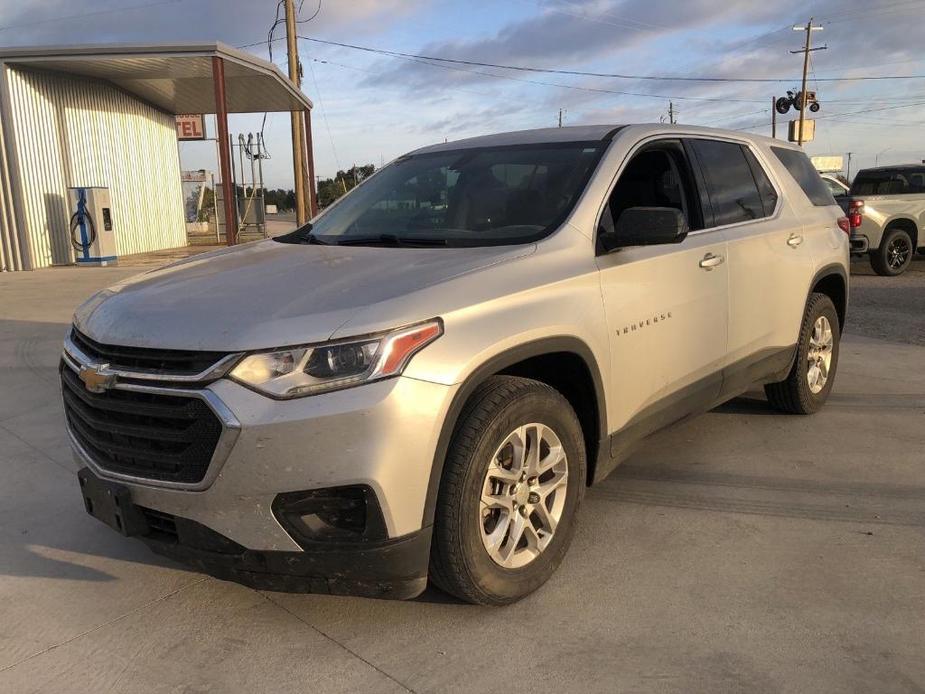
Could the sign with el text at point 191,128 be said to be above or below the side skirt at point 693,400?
above

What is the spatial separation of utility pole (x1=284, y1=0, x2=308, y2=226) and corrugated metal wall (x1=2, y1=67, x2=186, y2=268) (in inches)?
158

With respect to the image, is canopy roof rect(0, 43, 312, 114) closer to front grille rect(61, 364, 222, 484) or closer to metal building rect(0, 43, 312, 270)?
metal building rect(0, 43, 312, 270)

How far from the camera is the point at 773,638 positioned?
274cm

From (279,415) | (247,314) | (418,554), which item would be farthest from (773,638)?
(247,314)

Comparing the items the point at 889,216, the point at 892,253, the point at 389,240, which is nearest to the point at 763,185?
the point at 389,240

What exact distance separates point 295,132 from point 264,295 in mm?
20684

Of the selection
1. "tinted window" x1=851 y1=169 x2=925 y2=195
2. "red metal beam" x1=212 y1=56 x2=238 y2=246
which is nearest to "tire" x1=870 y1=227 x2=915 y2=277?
"tinted window" x1=851 y1=169 x2=925 y2=195

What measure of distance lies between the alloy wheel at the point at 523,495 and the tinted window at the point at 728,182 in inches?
74.5

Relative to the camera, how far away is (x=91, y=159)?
62.0 ft

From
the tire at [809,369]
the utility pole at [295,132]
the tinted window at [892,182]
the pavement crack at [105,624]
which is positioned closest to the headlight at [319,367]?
the pavement crack at [105,624]

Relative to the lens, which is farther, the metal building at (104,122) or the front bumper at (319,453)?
the metal building at (104,122)

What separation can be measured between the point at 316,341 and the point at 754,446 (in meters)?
3.29

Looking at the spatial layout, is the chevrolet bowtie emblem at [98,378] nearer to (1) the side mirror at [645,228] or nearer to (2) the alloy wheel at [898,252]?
(1) the side mirror at [645,228]

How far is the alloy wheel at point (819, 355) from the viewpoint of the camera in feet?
17.3
